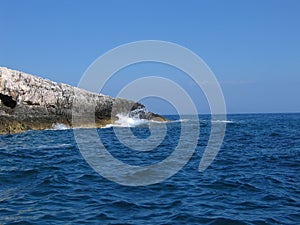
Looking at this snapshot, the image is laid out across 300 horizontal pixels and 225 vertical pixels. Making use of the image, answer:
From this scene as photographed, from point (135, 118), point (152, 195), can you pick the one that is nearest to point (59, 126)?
point (135, 118)

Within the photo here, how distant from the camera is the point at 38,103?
3869 cm

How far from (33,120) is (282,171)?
2796 centimetres

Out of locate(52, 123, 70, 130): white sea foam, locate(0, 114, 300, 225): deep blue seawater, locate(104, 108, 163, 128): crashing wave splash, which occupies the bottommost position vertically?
locate(0, 114, 300, 225): deep blue seawater

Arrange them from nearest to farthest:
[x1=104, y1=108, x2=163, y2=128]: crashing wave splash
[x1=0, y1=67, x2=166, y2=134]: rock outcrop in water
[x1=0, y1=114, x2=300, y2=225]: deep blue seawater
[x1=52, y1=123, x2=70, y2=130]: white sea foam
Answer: [x1=0, y1=114, x2=300, y2=225]: deep blue seawater
[x1=0, y1=67, x2=166, y2=134]: rock outcrop in water
[x1=52, y1=123, x2=70, y2=130]: white sea foam
[x1=104, y1=108, x2=163, y2=128]: crashing wave splash

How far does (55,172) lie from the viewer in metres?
13.8

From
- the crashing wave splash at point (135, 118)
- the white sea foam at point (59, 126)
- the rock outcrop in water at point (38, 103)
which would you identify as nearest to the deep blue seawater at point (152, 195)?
the rock outcrop in water at point (38, 103)

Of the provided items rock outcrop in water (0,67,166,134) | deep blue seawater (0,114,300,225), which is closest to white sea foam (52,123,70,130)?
rock outcrop in water (0,67,166,134)

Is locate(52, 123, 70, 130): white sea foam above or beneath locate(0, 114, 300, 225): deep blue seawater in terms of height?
above

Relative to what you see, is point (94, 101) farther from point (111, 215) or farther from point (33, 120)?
point (111, 215)

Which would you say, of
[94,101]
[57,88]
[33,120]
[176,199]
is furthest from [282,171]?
[94,101]

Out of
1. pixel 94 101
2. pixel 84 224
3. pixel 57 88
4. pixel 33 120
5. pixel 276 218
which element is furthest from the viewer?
pixel 94 101

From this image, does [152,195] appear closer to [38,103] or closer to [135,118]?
[38,103]

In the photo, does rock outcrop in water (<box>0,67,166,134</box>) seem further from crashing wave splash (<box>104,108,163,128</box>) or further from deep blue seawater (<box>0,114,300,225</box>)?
deep blue seawater (<box>0,114,300,225</box>)

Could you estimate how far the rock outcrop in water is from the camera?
3519cm
